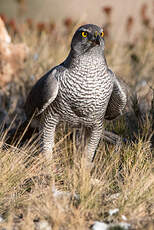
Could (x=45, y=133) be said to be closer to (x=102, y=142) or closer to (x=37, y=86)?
(x=37, y=86)

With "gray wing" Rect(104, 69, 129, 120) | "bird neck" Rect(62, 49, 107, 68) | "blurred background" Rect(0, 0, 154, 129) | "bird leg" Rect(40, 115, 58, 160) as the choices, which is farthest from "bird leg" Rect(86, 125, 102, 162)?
"blurred background" Rect(0, 0, 154, 129)

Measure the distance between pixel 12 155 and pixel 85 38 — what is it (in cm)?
144

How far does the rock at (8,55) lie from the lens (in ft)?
19.4

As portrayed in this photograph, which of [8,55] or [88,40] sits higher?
[88,40]

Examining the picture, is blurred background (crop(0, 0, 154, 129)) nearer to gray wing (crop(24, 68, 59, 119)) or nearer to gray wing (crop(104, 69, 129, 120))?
gray wing (crop(104, 69, 129, 120))

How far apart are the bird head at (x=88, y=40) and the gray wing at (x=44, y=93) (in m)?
0.37

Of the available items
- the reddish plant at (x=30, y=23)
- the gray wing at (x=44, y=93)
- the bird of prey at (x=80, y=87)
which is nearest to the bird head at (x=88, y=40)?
the bird of prey at (x=80, y=87)

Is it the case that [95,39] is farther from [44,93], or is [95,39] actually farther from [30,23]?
[30,23]

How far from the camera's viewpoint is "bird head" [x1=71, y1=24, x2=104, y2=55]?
3445 mm

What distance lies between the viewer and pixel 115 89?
3.95 metres

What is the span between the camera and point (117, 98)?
404 centimetres

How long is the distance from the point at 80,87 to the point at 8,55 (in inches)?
110

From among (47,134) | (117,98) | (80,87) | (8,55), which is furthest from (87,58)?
(8,55)

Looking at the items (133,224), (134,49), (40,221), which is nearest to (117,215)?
(133,224)
